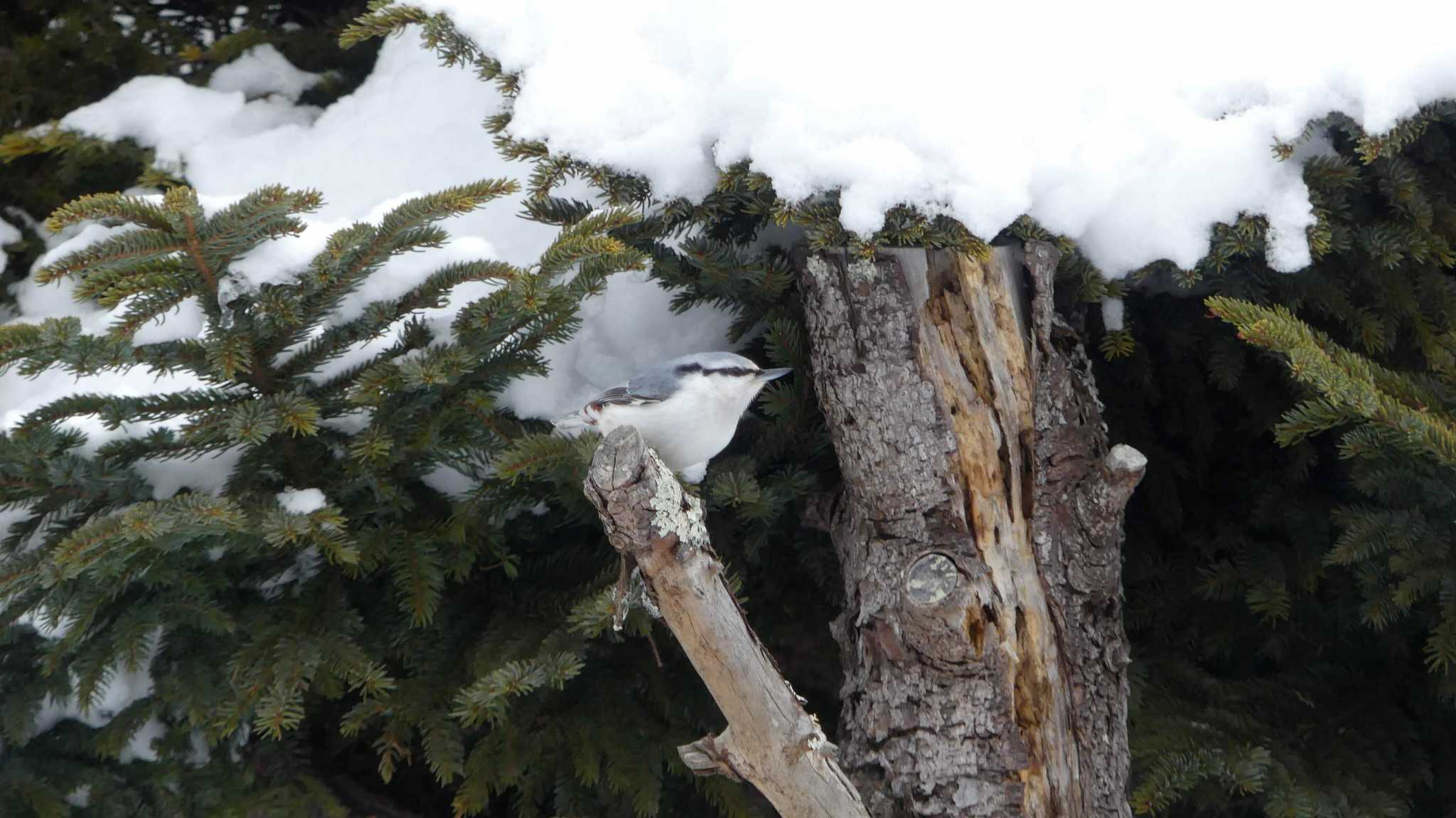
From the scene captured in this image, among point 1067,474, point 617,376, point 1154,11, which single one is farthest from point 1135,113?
point 617,376

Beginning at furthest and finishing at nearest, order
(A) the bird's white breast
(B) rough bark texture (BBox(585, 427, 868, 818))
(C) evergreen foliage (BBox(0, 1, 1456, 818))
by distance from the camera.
Answer: (C) evergreen foliage (BBox(0, 1, 1456, 818))
(A) the bird's white breast
(B) rough bark texture (BBox(585, 427, 868, 818))

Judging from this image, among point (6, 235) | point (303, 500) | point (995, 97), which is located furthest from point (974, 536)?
point (6, 235)

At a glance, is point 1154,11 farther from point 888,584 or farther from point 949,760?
point 949,760

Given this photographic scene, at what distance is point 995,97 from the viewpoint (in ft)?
6.47

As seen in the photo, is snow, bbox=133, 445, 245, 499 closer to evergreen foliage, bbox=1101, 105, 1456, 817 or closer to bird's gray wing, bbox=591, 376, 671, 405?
bird's gray wing, bbox=591, 376, 671, 405

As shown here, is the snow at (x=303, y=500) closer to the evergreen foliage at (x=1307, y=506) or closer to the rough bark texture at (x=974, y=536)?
the rough bark texture at (x=974, y=536)

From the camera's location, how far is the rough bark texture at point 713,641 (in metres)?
1.49

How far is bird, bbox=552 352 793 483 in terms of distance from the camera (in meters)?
1.75

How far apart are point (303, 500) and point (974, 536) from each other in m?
1.23

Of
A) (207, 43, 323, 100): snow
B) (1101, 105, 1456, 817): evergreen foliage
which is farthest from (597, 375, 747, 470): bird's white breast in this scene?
(207, 43, 323, 100): snow

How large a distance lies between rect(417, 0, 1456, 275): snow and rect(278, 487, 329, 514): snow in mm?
771

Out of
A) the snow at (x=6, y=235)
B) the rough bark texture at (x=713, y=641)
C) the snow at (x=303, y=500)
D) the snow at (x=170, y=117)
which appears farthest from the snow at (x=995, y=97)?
the snow at (x=6, y=235)

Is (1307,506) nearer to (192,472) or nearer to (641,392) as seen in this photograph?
(641,392)

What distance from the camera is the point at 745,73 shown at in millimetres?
1970
